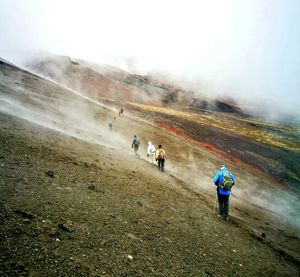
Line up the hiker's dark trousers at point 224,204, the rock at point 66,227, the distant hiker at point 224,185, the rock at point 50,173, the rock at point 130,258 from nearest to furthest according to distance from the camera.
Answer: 1. the rock at point 130,258
2. the rock at point 66,227
3. the rock at point 50,173
4. the distant hiker at point 224,185
5. the hiker's dark trousers at point 224,204

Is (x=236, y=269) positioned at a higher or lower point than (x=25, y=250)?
lower

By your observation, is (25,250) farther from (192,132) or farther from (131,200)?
(192,132)

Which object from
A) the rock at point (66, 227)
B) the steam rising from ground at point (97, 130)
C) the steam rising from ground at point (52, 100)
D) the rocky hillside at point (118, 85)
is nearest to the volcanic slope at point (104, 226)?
the rock at point (66, 227)

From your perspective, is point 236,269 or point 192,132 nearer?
point 236,269

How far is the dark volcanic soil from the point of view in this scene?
636cm

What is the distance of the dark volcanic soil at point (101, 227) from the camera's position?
6359mm

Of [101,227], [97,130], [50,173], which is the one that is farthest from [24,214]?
[97,130]

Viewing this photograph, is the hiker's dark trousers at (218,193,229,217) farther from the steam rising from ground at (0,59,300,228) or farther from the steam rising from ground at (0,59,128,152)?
the steam rising from ground at (0,59,128,152)

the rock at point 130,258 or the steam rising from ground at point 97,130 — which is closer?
the rock at point 130,258

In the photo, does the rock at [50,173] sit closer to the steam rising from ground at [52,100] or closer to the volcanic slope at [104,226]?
the volcanic slope at [104,226]

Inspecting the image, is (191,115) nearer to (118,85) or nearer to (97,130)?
(118,85)

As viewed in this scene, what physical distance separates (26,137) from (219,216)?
1137 centimetres

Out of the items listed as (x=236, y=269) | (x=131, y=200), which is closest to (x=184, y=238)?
(x=236, y=269)

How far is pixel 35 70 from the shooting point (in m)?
84.4
